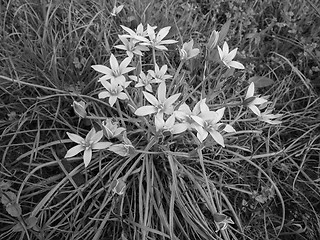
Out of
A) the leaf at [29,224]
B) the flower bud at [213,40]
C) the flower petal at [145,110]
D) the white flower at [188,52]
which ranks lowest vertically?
the leaf at [29,224]

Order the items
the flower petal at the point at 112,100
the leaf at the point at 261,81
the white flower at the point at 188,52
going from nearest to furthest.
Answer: the flower petal at the point at 112,100 → the white flower at the point at 188,52 → the leaf at the point at 261,81

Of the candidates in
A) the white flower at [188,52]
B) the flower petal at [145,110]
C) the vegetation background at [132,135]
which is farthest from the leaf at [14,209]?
the white flower at [188,52]

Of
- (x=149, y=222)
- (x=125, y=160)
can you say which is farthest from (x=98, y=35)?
(x=149, y=222)

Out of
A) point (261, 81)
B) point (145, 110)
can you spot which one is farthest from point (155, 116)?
point (261, 81)

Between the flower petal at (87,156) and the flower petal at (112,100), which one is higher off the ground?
the flower petal at (112,100)

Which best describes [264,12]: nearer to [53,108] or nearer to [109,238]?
[53,108]

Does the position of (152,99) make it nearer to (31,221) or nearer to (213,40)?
(213,40)

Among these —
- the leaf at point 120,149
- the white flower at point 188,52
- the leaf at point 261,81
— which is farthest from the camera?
the leaf at point 261,81

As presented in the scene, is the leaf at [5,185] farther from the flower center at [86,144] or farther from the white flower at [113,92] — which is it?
the white flower at [113,92]

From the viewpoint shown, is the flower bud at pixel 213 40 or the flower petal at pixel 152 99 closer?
the flower petal at pixel 152 99
